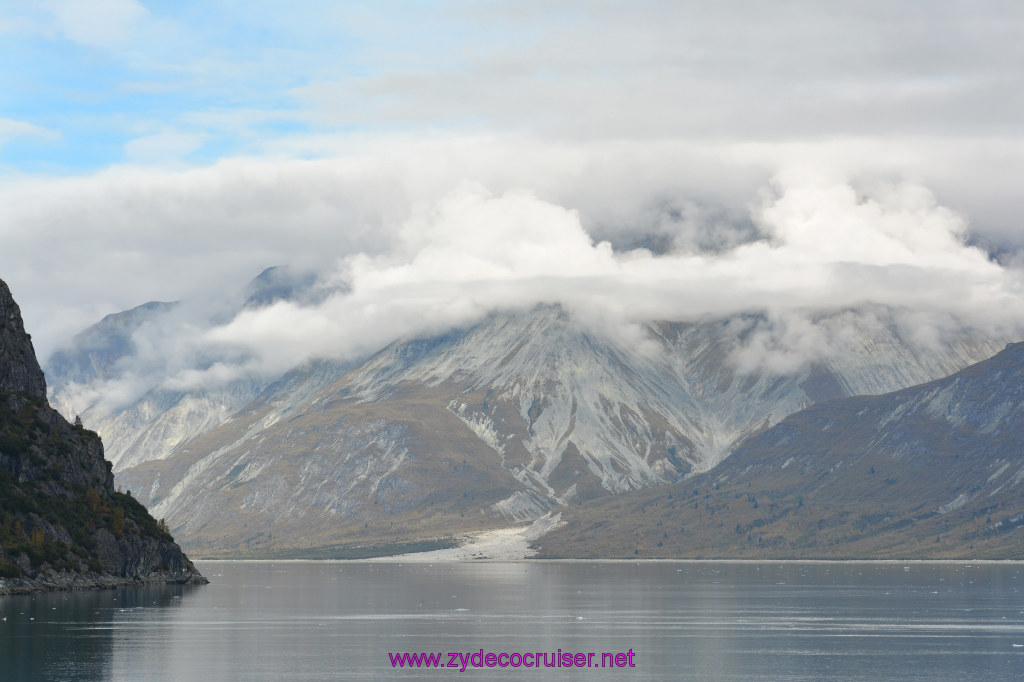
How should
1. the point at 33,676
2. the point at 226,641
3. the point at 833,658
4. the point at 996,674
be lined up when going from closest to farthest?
the point at 33,676 < the point at 996,674 < the point at 833,658 < the point at 226,641

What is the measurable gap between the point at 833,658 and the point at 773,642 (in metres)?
22.4

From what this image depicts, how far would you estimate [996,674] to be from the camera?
15938 cm

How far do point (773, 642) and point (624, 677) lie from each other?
1901 inches

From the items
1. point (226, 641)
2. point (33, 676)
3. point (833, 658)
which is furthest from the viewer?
point (226, 641)

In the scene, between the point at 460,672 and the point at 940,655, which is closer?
the point at 460,672

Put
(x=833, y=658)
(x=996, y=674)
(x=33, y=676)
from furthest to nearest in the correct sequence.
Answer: (x=833, y=658) < (x=996, y=674) < (x=33, y=676)

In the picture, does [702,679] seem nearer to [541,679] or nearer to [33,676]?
[541,679]

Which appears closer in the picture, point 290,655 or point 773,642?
point 290,655

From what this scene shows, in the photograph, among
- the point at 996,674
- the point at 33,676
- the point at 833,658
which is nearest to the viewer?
the point at 33,676

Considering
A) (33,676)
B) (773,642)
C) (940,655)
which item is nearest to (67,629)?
(33,676)

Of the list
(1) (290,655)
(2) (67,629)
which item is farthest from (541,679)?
(2) (67,629)

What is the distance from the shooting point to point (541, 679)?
154 meters

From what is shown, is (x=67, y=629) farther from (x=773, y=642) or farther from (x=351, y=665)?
(x=773, y=642)

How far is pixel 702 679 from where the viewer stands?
15600 centimetres
